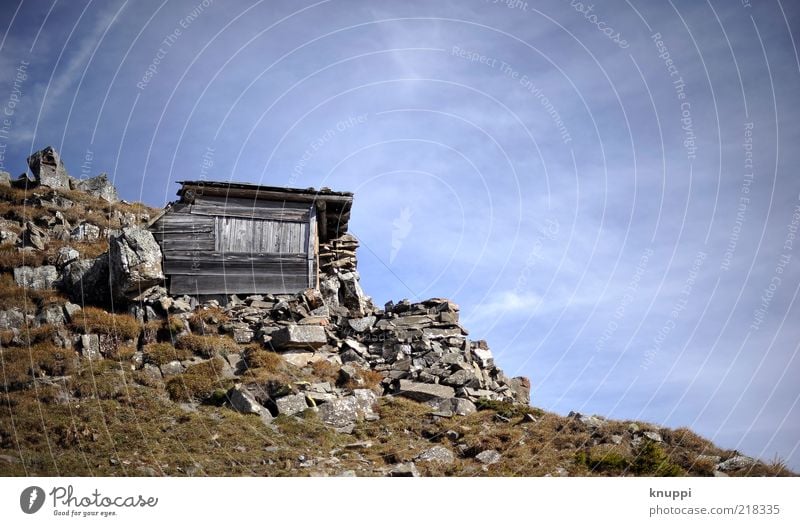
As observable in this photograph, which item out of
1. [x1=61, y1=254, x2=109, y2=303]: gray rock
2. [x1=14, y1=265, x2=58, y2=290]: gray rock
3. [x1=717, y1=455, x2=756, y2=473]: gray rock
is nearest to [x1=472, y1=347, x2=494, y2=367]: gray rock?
[x1=717, y1=455, x2=756, y2=473]: gray rock

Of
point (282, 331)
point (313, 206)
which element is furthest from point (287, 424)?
point (313, 206)

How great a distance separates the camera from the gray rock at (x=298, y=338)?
75.7ft

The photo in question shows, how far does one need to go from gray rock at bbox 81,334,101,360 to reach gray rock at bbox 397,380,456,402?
1128cm

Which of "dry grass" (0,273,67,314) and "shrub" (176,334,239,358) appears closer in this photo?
"shrub" (176,334,239,358)

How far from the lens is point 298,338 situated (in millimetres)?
23172

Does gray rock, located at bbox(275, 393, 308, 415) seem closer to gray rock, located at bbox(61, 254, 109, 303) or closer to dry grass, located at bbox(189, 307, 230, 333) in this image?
dry grass, located at bbox(189, 307, 230, 333)

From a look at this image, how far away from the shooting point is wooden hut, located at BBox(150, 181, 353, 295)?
93.5ft

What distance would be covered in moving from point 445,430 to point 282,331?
341 inches

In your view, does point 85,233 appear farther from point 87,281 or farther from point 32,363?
point 32,363

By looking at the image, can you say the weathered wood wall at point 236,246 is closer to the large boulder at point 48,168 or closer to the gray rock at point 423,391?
the gray rock at point 423,391

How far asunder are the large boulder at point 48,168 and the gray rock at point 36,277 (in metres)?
18.3

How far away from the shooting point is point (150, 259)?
26.7 m

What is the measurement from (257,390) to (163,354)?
4555 millimetres

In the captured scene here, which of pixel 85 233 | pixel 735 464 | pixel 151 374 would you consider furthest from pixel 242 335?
pixel 735 464
